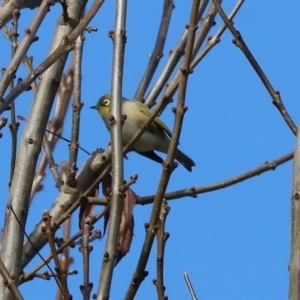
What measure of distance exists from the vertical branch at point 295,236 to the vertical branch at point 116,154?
56 centimetres

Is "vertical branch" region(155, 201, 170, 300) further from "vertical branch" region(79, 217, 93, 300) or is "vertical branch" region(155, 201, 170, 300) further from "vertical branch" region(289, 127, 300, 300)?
"vertical branch" region(289, 127, 300, 300)

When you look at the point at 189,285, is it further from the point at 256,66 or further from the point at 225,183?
the point at 256,66

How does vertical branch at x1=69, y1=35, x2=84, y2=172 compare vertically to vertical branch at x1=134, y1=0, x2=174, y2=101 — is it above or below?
below

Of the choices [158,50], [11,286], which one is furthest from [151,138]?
[11,286]

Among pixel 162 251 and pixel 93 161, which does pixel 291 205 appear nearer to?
pixel 162 251

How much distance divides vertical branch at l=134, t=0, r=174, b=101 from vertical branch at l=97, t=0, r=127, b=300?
1161mm

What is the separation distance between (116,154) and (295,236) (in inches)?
28.7

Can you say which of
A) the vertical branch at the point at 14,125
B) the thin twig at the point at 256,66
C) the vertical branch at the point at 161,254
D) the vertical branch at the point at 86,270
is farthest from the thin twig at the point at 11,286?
the thin twig at the point at 256,66

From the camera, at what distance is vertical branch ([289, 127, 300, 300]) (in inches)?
80.9

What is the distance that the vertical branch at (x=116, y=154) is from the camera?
2354mm

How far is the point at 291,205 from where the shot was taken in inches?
86.9

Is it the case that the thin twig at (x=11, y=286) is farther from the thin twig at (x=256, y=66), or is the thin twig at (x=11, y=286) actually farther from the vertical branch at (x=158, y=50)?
the vertical branch at (x=158, y=50)

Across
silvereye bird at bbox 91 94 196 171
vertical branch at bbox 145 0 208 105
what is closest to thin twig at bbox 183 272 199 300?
vertical branch at bbox 145 0 208 105

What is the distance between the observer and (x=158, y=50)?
13.9 ft
